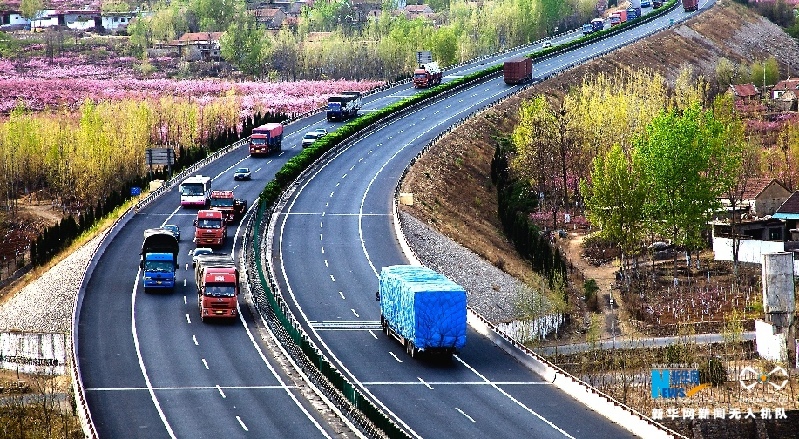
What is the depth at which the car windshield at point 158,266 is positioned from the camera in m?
80.1

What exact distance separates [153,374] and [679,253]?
55134 millimetres

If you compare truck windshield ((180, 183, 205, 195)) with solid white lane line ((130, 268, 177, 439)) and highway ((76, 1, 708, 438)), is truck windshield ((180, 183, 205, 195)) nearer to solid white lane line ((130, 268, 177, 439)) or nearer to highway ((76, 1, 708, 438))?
highway ((76, 1, 708, 438))

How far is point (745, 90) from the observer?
186 m

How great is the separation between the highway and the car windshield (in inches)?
59.5

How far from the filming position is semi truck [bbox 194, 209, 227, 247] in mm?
91250

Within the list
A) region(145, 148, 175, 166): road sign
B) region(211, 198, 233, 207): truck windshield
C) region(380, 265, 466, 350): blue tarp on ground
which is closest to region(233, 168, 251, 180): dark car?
region(145, 148, 175, 166): road sign

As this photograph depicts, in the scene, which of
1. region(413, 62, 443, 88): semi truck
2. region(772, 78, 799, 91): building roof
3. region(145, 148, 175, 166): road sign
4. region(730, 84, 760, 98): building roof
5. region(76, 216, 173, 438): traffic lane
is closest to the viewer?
region(76, 216, 173, 438): traffic lane

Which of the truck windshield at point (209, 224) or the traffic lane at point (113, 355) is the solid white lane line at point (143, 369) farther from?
the truck windshield at point (209, 224)

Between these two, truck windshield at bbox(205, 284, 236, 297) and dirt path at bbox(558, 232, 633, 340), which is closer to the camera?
truck windshield at bbox(205, 284, 236, 297)

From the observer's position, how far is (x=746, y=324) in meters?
82.9

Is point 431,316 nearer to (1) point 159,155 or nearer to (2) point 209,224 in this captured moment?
(2) point 209,224

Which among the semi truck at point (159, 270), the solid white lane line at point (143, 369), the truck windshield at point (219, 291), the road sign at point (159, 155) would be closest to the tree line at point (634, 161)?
the road sign at point (159, 155)

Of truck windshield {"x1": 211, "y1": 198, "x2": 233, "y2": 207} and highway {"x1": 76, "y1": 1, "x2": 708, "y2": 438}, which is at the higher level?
truck windshield {"x1": 211, "y1": 198, "x2": 233, "y2": 207}

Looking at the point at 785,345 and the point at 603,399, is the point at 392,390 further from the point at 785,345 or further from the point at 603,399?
the point at 785,345
